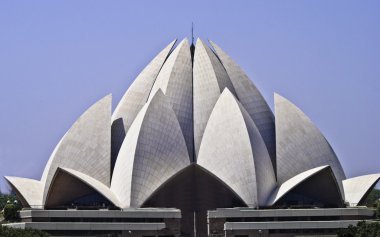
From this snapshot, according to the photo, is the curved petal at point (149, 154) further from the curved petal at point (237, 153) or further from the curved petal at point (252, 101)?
the curved petal at point (252, 101)

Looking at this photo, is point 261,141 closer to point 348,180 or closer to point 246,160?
point 246,160

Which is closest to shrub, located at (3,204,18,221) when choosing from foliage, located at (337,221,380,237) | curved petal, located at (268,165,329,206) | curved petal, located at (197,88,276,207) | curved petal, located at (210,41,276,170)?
curved petal, located at (197,88,276,207)

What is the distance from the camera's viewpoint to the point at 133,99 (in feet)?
255

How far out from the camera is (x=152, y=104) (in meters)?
72.0

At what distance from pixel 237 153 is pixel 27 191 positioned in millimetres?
17873

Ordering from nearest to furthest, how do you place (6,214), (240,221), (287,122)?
(240,221) < (287,122) < (6,214)

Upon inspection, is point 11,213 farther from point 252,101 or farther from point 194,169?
point 252,101

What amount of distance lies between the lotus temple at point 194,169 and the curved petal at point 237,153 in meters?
0.08

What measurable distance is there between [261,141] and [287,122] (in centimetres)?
353

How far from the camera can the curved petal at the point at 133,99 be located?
249 feet

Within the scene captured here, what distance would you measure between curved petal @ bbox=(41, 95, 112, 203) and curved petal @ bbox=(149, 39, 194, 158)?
4.65 m

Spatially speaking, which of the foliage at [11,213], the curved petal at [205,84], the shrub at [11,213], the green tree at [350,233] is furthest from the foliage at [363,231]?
the shrub at [11,213]

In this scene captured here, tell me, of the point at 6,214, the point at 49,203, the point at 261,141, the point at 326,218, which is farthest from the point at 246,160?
the point at 6,214

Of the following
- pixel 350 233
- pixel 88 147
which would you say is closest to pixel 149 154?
pixel 88 147
